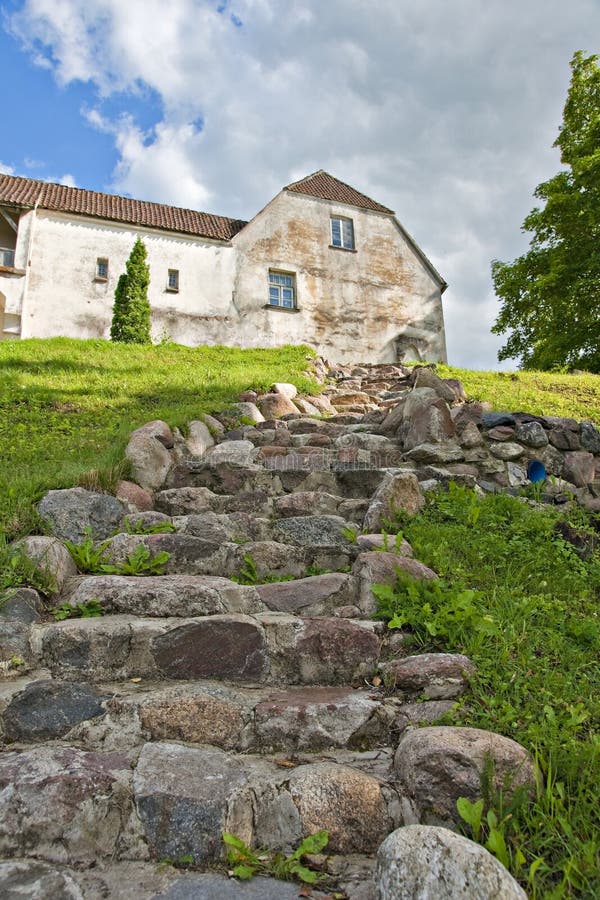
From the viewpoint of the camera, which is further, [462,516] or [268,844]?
[462,516]

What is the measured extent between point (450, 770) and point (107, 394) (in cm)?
668

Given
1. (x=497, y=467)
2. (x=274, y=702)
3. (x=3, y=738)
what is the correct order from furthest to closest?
(x=497, y=467)
(x=274, y=702)
(x=3, y=738)

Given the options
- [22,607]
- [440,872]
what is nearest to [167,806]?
[440,872]

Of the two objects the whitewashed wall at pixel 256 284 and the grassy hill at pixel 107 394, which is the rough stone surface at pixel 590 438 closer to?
the grassy hill at pixel 107 394

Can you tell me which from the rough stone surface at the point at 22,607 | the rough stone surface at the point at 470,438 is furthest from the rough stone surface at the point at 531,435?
the rough stone surface at the point at 22,607

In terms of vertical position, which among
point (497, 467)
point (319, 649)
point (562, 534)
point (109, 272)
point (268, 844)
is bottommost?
point (268, 844)

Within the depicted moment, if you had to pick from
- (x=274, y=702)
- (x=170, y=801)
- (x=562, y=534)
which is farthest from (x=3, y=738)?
(x=562, y=534)

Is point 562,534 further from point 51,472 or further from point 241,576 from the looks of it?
point 51,472

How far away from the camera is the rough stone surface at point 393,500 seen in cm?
407

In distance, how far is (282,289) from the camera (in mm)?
19469

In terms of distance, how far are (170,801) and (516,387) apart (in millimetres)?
8614

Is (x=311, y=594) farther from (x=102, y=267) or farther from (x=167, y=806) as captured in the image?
(x=102, y=267)

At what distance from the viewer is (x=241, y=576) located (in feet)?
11.3

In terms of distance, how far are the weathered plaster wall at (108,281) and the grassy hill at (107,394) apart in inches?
201
